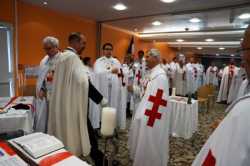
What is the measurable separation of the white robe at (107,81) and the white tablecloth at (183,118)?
115cm

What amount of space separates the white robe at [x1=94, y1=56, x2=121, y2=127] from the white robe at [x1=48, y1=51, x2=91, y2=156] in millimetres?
1976

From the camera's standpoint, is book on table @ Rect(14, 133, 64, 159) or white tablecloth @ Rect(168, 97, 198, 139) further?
white tablecloth @ Rect(168, 97, 198, 139)

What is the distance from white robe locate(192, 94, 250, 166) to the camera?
571mm

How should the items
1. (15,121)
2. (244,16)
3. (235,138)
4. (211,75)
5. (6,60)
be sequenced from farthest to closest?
(211,75), (244,16), (6,60), (15,121), (235,138)

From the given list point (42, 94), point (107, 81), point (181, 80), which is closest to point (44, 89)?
point (42, 94)

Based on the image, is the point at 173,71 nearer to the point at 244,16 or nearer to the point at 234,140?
the point at 244,16

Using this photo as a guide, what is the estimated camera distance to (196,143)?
3377 mm

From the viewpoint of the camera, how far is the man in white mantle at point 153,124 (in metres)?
2.09

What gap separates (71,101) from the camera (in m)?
1.81

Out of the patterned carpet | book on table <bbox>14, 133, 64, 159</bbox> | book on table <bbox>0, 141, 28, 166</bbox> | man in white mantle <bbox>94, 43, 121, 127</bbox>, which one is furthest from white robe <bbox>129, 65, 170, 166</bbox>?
man in white mantle <bbox>94, 43, 121, 127</bbox>

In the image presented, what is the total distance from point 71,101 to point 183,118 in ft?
6.67

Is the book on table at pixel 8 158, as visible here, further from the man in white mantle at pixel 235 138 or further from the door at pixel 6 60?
the door at pixel 6 60

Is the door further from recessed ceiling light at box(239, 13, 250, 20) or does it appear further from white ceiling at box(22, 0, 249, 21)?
recessed ceiling light at box(239, 13, 250, 20)

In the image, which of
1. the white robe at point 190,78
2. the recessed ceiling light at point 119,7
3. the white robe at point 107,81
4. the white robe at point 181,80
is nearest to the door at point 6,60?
the white robe at point 107,81
